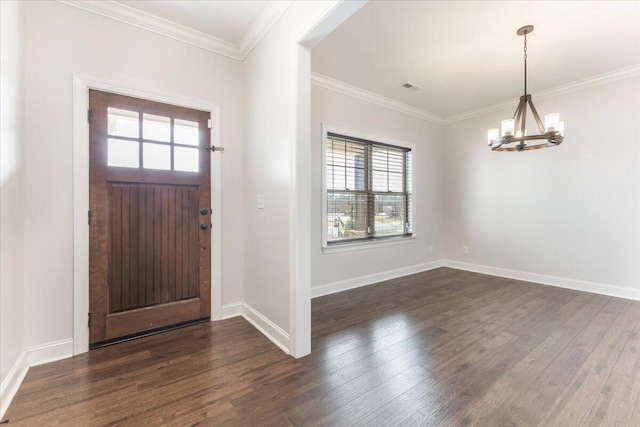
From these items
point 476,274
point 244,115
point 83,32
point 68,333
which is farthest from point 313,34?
point 476,274

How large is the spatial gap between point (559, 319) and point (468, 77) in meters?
3.02

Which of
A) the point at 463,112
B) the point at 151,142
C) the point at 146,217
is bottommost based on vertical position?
the point at 146,217

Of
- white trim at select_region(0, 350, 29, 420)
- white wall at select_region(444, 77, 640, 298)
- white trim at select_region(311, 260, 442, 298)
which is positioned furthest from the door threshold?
white wall at select_region(444, 77, 640, 298)

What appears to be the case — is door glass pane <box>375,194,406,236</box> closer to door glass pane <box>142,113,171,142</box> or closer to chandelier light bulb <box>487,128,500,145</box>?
chandelier light bulb <box>487,128,500,145</box>

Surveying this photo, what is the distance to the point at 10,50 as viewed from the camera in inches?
67.2

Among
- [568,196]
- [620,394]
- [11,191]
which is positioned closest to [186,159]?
[11,191]

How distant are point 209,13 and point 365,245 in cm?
322

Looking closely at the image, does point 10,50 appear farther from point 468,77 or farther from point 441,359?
point 468,77

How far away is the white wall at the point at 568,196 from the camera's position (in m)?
3.47

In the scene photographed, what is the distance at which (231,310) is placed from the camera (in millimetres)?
2879

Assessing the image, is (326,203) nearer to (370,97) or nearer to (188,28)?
(370,97)

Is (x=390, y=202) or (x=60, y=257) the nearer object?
(x=60, y=257)

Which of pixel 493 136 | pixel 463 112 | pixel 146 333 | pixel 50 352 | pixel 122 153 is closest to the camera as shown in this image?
pixel 50 352

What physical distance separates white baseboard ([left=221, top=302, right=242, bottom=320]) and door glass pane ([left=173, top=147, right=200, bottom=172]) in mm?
1427
